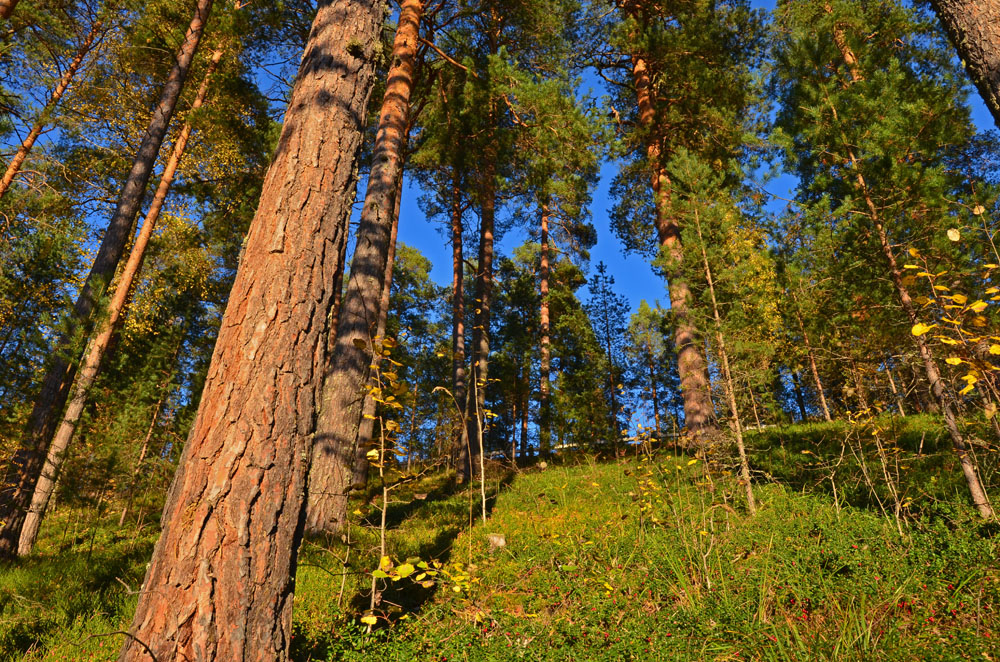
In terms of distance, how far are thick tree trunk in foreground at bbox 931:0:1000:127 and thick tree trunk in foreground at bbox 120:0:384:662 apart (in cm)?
380

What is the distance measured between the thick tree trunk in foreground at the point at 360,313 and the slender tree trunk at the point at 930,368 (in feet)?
18.1

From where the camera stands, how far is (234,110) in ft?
32.3

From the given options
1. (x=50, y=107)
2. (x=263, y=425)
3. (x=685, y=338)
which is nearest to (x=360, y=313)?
(x=263, y=425)

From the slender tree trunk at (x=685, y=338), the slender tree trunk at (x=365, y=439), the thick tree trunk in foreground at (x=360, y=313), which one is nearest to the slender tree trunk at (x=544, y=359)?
the slender tree trunk at (x=685, y=338)

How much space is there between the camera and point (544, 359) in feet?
49.2

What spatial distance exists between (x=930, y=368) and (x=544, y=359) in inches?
437

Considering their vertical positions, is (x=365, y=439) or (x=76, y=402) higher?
(x=76, y=402)

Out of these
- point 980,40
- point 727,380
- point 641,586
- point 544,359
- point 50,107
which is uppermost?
point 50,107

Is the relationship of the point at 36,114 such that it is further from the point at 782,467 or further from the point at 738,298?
the point at 782,467

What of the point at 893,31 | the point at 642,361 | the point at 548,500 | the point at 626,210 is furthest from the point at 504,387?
the point at 893,31

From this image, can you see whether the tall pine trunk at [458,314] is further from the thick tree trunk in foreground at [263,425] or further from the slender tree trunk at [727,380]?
the thick tree trunk in foreground at [263,425]

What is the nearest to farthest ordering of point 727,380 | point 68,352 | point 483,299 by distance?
point 727,380 < point 68,352 < point 483,299

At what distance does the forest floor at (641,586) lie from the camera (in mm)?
2346

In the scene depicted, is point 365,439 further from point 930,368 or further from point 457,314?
point 930,368
